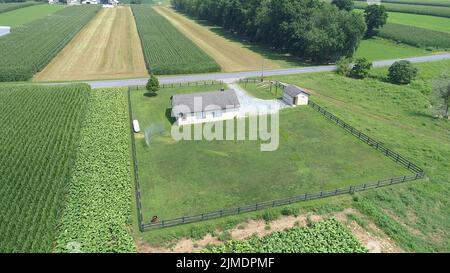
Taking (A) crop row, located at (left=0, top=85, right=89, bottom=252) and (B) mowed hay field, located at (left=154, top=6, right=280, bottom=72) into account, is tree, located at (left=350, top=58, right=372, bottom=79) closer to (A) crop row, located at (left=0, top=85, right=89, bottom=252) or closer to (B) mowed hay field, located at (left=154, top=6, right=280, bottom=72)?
(B) mowed hay field, located at (left=154, top=6, right=280, bottom=72)

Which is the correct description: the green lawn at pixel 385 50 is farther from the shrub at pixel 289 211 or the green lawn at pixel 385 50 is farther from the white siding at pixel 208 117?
the shrub at pixel 289 211

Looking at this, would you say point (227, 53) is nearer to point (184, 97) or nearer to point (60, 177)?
point (184, 97)

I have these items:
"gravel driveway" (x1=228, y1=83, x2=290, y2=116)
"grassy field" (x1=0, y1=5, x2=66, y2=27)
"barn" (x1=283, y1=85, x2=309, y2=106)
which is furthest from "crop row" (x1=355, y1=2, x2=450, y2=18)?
"grassy field" (x1=0, y1=5, x2=66, y2=27)

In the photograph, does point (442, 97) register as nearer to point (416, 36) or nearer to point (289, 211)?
point (289, 211)

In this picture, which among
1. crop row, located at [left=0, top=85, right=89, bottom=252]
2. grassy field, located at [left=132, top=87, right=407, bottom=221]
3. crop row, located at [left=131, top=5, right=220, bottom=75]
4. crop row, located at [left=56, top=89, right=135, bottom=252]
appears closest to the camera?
crop row, located at [left=56, top=89, right=135, bottom=252]

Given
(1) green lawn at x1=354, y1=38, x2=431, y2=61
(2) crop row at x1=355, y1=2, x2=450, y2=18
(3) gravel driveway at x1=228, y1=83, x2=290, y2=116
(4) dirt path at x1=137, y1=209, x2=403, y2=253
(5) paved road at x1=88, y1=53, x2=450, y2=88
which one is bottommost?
(4) dirt path at x1=137, y1=209, x2=403, y2=253

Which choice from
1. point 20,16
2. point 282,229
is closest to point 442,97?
point 282,229

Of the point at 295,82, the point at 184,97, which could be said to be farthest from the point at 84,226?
the point at 295,82
